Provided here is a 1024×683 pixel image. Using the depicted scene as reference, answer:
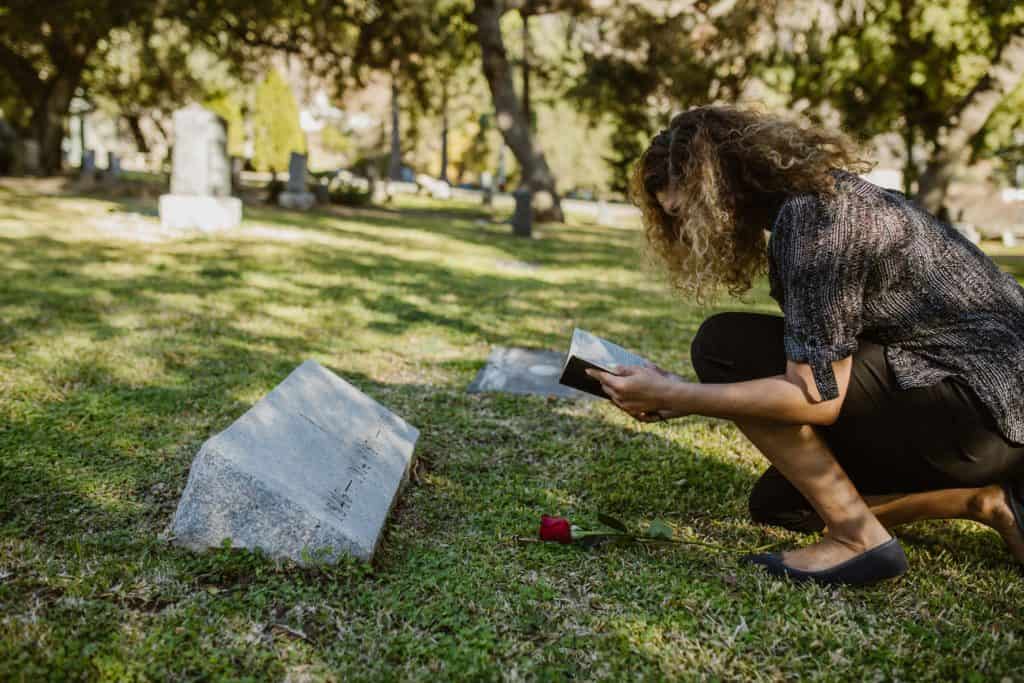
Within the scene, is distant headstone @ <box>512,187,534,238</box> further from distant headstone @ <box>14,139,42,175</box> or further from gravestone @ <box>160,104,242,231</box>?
distant headstone @ <box>14,139,42,175</box>

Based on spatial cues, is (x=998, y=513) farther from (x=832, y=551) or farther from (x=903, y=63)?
(x=903, y=63)

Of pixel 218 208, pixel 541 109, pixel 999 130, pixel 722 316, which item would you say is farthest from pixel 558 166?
pixel 722 316

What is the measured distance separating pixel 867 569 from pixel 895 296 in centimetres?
86

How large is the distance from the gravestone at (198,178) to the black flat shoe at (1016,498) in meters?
11.5

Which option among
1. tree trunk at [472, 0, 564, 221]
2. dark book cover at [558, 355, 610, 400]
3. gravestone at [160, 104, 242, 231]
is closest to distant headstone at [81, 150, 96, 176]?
gravestone at [160, 104, 242, 231]

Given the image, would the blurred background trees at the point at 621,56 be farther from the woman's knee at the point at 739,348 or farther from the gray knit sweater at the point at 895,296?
the woman's knee at the point at 739,348

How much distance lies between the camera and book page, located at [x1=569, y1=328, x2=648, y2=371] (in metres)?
2.61

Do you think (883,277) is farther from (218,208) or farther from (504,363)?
(218,208)

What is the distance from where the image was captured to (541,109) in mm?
45438

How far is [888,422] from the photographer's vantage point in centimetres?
247

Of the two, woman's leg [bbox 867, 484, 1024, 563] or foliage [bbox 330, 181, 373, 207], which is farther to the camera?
foliage [bbox 330, 181, 373, 207]

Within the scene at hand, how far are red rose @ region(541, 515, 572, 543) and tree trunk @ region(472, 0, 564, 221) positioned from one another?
1556cm

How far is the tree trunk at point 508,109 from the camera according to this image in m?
16.8

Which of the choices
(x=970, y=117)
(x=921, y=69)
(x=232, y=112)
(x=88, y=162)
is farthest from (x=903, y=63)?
(x=232, y=112)
